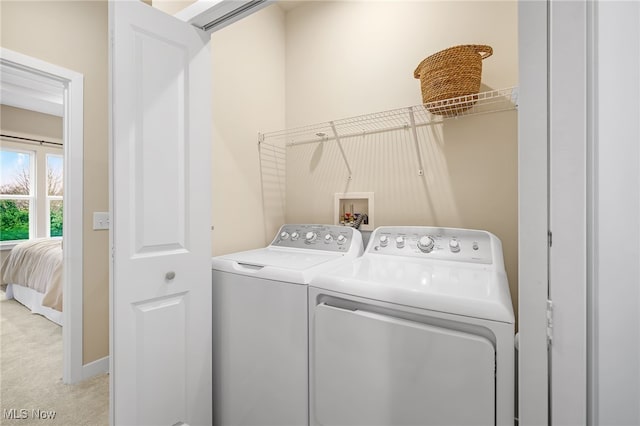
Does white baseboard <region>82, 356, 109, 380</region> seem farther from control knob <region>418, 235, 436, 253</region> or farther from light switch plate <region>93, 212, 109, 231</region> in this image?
control knob <region>418, 235, 436, 253</region>

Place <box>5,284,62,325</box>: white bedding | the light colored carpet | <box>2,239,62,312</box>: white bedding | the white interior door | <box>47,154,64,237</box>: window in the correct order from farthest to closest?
<box>47,154,64,237</box>: window, <box>5,284,62,325</box>: white bedding, <box>2,239,62,312</box>: white bedding, the light colored carpet, the white interior door

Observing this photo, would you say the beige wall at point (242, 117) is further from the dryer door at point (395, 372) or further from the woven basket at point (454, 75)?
the woven basket at point (454, 75)

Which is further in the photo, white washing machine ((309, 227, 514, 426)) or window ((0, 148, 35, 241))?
window ((0, 148, 35, 241))

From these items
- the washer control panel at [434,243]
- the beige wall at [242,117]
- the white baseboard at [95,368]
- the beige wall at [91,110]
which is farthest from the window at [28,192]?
the washer control panel at [434,243]

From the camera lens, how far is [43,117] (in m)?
4.43

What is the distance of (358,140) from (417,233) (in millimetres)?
787

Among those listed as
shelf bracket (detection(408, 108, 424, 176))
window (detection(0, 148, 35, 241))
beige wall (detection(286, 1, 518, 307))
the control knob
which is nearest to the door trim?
the control knob

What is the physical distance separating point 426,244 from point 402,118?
823 millimetres

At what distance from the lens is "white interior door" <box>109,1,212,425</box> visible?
3.70 feet

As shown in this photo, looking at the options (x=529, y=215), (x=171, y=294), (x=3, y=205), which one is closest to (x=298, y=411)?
(x=171, y=294)

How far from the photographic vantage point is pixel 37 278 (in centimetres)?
311

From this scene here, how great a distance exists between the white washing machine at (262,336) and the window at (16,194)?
476cm

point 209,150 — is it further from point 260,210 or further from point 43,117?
point 43,117

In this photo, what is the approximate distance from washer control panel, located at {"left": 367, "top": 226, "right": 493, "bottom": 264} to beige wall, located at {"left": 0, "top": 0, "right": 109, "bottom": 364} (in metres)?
1.87
